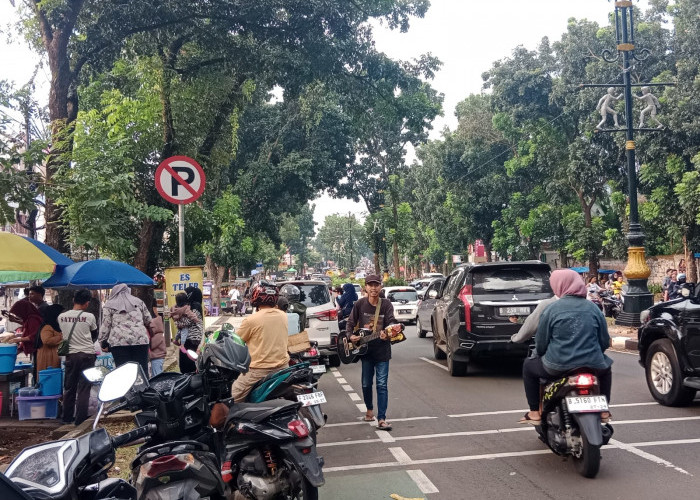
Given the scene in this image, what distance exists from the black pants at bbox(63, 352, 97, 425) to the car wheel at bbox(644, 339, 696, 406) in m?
7.32

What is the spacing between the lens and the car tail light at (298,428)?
184 inches

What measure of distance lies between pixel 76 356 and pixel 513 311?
6.55 metres

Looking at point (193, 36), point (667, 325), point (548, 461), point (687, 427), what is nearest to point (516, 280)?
point (667, 325)

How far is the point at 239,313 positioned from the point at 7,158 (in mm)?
28542

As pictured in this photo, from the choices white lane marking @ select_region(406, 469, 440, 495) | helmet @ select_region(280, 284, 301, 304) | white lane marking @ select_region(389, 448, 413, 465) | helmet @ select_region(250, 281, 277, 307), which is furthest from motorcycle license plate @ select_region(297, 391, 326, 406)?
helmet @ select_region(280, 284, 301, 304)

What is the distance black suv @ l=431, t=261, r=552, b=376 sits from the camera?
11.1 meters

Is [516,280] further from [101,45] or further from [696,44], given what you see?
[696,44]

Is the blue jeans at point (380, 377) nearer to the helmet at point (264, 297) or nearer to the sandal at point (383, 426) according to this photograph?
the sandal at point (383, 426)

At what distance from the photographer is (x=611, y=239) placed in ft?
117

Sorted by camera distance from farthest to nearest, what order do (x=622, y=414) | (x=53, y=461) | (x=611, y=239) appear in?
(x=611, y=239) < (x=622, y=414) < (x=53, y=461)

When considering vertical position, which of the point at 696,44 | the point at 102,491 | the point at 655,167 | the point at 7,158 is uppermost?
the point at 696,44

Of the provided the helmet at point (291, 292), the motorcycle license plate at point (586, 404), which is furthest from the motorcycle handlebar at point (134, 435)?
the helmet at point (291, 292)

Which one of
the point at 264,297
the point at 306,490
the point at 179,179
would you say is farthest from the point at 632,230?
the point at 306,490

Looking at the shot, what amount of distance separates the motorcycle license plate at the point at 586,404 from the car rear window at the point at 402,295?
853 inches
